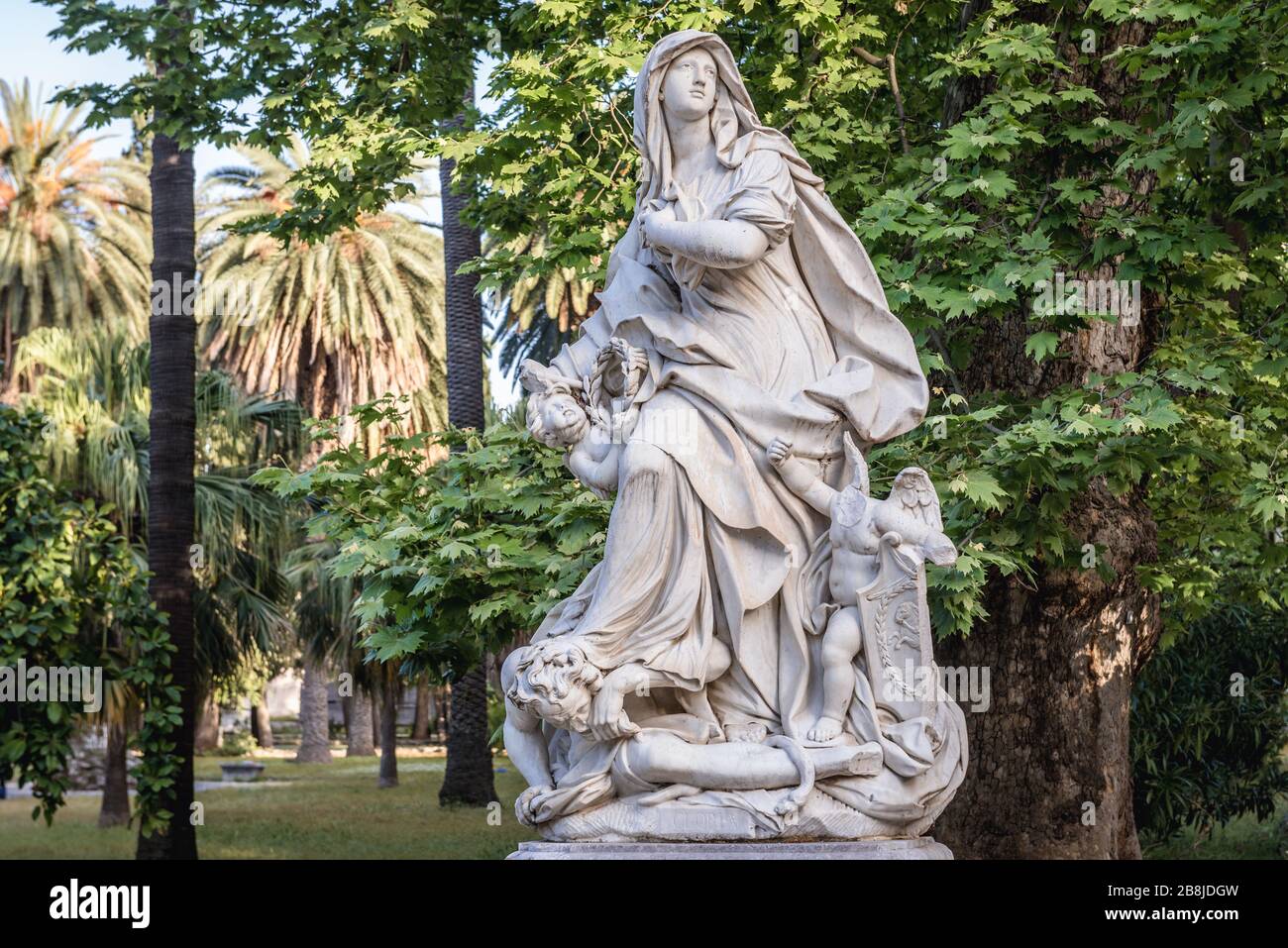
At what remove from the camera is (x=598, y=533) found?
988 centimetres

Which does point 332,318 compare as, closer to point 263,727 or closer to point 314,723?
point 314,723

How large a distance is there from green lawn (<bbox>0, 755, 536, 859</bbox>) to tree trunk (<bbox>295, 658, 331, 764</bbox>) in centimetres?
404

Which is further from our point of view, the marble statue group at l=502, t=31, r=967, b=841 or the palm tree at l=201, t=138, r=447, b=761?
the palm tree at l=201, t=138, r=447, b=761

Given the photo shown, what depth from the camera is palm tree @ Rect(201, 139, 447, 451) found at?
100 feet

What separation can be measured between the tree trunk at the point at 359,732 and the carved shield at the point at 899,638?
32.6 metres

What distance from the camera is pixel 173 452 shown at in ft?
56.2

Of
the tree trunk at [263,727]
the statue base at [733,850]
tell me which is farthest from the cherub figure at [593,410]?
the tree trunk at [263,727]

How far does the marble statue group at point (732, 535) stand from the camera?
539 cm

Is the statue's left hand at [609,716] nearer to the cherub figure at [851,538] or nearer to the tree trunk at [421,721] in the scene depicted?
the cherub figure at [851,538]

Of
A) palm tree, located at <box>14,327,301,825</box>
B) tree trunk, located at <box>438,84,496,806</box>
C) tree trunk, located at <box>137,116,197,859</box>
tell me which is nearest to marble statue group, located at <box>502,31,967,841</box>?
tree trunk, located at <box>137,116,197,859</box>

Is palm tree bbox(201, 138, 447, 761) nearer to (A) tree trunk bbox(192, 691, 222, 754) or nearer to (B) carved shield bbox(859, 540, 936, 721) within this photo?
(A) tree trunk bbox(192, 691, 222, 754)

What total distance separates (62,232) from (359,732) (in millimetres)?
14078

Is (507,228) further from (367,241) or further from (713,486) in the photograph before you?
(367,241)

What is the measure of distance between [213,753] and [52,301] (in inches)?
478
